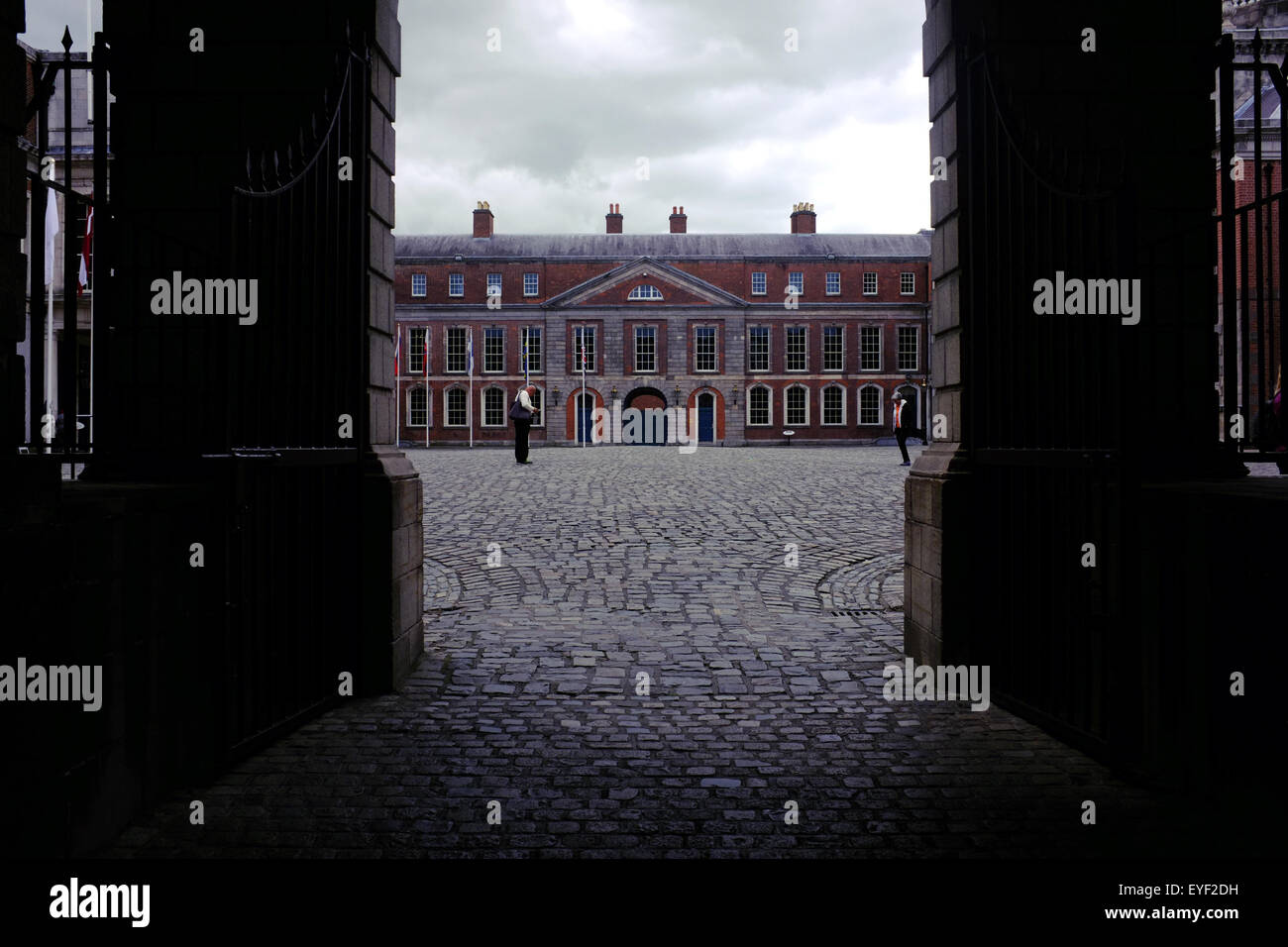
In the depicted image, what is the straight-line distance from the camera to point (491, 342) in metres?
53.9

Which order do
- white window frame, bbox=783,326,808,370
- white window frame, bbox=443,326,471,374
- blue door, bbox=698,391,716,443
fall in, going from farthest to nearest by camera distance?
white window frame, bbox=783,326,808,370
white window frame, bbox=443,326,471,374
blue door, bbox=698,391,716,443

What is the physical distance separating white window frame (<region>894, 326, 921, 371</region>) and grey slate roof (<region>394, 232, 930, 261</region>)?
15.1 feet

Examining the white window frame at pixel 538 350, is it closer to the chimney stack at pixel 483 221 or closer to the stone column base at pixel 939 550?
the chimney stack at pixel 483 221

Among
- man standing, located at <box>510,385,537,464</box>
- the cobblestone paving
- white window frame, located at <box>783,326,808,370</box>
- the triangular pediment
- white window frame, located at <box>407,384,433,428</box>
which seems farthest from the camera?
white window frame, located at <box>783,326,808,370</box>

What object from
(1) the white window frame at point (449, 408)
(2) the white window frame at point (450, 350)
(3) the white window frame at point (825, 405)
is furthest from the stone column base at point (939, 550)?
(2) the white window frame at point (450, 350)

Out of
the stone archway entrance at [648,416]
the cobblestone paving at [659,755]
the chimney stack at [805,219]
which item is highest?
the chimney stack at [805,219]

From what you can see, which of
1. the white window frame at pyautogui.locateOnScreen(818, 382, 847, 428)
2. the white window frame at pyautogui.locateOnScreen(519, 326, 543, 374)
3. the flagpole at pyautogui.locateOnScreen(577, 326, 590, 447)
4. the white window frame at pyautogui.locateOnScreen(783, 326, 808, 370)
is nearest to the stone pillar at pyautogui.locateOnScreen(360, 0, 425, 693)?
the flagpole at pyautogui.locateOnScreen(577, 326, 590, 447)

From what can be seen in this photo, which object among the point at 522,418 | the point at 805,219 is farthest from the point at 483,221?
the point at 522,418

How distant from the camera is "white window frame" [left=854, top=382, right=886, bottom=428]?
53.2 metres

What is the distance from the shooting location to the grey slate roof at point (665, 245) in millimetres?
55125

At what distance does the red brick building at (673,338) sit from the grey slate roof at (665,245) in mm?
275

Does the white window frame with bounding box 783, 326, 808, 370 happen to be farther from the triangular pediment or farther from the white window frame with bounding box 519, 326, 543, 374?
the white window frame with bounding box 519, 326, 543, 374
